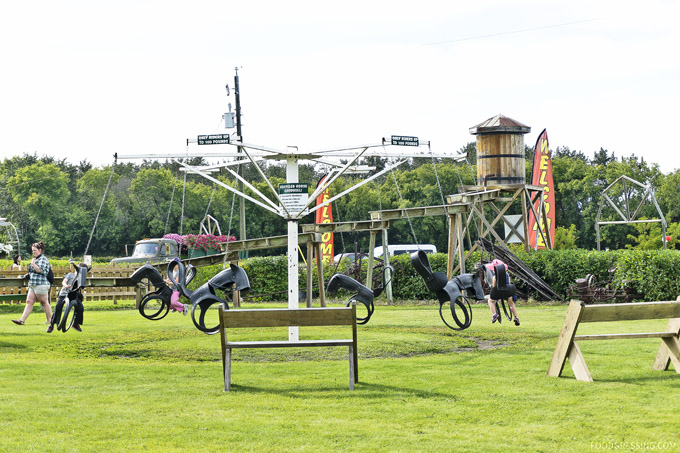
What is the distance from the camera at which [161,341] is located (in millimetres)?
14750

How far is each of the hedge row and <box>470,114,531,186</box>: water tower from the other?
2.91 metres

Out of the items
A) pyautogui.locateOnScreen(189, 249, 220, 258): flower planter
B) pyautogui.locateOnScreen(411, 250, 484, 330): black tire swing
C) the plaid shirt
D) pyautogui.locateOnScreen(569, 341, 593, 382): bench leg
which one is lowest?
pyautogui.locateOnScreen(569, 341, 593, 382): bench leg

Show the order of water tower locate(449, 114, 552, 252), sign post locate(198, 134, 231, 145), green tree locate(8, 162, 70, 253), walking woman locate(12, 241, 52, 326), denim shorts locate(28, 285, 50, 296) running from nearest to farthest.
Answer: sign post locate(198, 134, 231, 145)
walking woman locate(12, 241, 52, 326)
denim shorts locate(28, 285, 50, 296)
water tower locate(449, 114, 552, 252)
green tree locate(8, 162, 70, 253)

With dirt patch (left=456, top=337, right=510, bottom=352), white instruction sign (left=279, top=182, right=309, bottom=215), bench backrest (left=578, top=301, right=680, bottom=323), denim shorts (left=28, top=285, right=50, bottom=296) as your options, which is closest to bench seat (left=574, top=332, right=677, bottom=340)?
bench backrest (left=578, top=301, right=680, bottom=323)

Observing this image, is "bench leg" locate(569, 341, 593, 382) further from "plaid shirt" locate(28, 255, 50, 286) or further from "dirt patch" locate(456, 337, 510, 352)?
"plaid shirt" locate(28, 255, 50, 286)

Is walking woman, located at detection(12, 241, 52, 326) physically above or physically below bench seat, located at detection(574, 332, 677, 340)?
above

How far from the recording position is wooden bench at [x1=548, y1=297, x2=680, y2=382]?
893 centimetres

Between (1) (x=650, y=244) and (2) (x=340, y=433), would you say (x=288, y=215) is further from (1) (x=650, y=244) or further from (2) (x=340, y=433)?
(1) (x=650, y=244)

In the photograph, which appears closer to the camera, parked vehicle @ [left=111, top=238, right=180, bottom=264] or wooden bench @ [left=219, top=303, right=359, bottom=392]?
wooden bench @ [left=219, top=303, right=359, bottom=392]

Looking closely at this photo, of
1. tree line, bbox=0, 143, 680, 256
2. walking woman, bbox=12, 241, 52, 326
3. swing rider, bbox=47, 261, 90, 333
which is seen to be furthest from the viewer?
tree line, bbox=0, 143, 680, 256

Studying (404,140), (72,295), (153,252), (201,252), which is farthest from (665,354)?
(153,252)

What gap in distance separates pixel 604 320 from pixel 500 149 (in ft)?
62.7

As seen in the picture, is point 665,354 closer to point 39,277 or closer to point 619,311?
point 619,311

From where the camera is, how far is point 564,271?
25.0m
